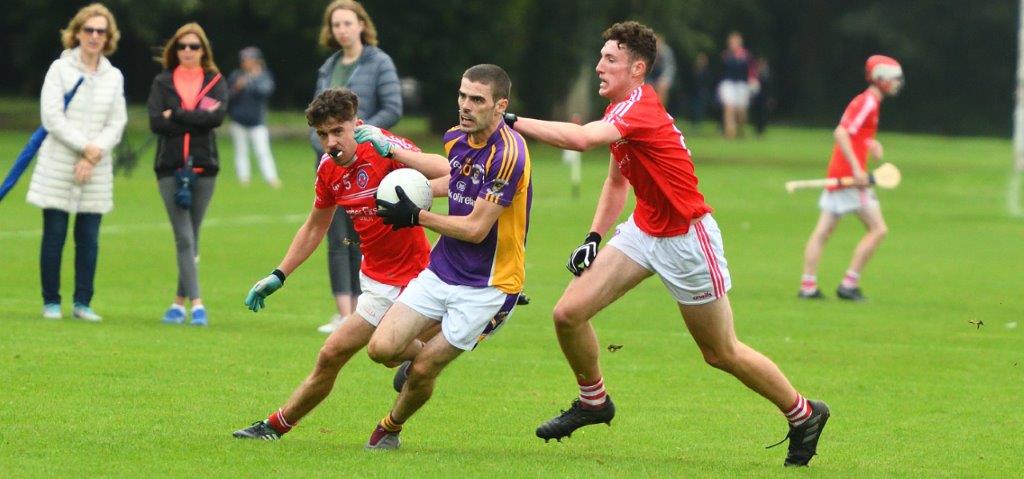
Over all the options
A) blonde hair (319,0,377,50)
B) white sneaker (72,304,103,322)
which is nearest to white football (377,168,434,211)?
blonde hair (319,0,377,50)

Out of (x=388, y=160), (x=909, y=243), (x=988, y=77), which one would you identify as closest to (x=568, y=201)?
(x=909, y=243)

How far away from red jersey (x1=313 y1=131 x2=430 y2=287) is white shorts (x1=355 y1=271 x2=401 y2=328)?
0.04 m

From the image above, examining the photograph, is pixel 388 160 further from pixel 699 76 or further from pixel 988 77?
pixel 988 77

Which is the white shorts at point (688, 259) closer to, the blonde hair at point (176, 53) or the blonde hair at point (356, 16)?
the blonde hair at point (356, 16)

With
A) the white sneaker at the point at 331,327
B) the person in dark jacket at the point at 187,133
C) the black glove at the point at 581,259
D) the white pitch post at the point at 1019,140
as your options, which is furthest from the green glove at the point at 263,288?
the white pitch post at the point at 1019,140

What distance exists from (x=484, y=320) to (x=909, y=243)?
1461 cm

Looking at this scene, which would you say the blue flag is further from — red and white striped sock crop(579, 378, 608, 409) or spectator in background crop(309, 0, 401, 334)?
red and white striped sock crop(579, 378, 608, 409)

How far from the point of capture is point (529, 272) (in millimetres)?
16891

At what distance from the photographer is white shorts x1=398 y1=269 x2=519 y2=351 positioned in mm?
7586

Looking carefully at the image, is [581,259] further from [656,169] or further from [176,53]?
[176,53]

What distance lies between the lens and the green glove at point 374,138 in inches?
295

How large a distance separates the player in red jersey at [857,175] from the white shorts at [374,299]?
7656mm

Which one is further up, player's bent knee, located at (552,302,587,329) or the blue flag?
player's bent knee, located at (552,302,587,329)

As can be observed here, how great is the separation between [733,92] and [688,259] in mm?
38260
